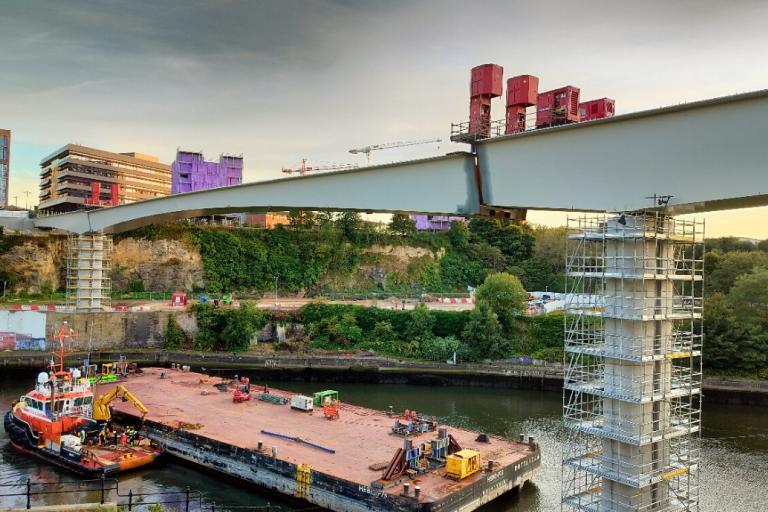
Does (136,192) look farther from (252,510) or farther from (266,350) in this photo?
(252,510)

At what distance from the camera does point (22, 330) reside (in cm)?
4612

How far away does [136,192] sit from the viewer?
9962cm

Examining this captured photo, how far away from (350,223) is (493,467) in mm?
50370

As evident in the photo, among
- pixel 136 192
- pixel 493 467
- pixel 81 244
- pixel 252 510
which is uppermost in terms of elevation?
pixel 136 192

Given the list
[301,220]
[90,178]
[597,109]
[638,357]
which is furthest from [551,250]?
[638,357]

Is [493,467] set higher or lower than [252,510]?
higher

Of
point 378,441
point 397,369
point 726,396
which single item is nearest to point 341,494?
point 378,441

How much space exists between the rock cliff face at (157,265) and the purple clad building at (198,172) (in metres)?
12.0

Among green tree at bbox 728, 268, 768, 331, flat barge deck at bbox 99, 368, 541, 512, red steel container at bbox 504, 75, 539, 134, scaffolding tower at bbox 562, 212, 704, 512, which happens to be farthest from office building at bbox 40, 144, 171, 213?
scaffolding tower at bbox 562, 212, 704, 512

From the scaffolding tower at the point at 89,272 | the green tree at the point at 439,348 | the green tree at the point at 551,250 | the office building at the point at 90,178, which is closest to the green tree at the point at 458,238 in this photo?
the green tree at the point at 551,250

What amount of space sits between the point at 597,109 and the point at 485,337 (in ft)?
107

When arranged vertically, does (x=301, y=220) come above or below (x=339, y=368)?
above

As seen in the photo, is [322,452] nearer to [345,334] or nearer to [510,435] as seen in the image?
[510,435]

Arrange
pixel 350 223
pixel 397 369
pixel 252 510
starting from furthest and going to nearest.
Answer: pixel 350 223, pixel 397 369, pixel 252 510
